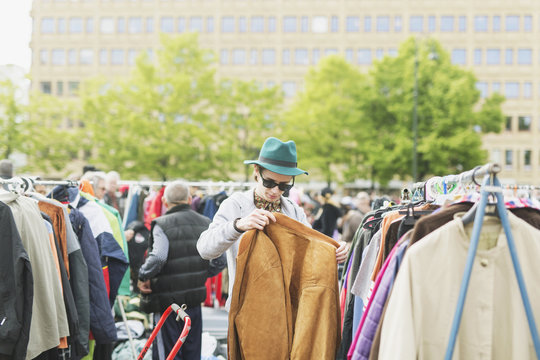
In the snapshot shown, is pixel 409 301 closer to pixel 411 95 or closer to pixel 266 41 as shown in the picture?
pixel 411 95

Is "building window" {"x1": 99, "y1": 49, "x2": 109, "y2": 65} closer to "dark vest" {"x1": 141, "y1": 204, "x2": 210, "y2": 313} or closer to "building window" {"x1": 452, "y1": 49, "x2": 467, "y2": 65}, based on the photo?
"building window" {"x1": 452, "y1": 49, "x2": 467, "y2": 65}

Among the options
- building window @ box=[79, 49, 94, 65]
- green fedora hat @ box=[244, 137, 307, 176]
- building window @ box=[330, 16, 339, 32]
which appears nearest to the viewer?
green fedora hat @ box=[244, 137, 307, 176]

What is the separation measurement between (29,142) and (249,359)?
28.1 metres

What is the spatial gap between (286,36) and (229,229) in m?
51.6

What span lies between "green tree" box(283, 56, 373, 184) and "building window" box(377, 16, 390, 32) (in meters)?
21.8

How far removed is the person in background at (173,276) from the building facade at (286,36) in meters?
47.0

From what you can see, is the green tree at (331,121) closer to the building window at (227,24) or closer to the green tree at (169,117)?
the green tree at (169,117)

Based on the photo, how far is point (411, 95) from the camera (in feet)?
97.8

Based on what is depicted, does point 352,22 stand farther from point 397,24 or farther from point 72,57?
point 72,57

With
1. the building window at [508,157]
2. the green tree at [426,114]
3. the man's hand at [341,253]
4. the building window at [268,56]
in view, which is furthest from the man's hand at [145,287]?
the building window at [508,157]

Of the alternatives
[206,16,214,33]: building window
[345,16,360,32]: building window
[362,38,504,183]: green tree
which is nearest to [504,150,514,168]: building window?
[345,16,360,32]: building window

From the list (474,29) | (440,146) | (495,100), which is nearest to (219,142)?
(440,146)

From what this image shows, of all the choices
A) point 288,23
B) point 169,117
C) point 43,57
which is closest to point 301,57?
point 288,23

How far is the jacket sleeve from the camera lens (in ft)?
10.0
